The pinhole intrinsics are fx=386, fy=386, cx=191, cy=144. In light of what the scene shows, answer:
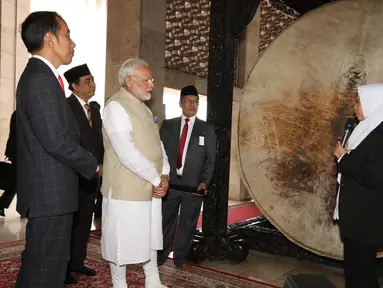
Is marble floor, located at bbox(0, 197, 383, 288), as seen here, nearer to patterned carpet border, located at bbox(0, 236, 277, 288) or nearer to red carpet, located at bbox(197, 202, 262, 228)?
patterned carpet border, located at bbox(0, 236, 277, 288)

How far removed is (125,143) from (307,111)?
148 cm

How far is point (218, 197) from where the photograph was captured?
3250 millimetres

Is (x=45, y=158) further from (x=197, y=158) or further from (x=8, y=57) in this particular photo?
(x=8, y=57)

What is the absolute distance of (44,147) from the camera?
152cm

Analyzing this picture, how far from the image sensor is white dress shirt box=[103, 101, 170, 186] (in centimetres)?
202

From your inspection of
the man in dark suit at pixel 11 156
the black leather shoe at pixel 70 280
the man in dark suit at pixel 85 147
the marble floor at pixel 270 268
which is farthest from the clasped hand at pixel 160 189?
the man in dark suit at pixel 11 156

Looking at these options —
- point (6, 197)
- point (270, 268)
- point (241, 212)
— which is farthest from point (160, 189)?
point (241, 212)

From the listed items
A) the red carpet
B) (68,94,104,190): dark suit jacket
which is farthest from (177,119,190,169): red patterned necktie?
the red carpet

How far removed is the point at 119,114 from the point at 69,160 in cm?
56

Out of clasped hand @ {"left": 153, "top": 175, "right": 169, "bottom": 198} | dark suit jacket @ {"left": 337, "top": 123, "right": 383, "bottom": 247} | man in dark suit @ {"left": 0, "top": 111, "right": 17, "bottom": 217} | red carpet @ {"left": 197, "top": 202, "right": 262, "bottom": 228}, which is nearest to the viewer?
A: dark suit jacket @ {"left": 337, "top": 123, "right": 383, "bottom": 247}

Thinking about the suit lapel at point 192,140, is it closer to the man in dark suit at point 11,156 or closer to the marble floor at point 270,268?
the marble floor at point 270,268

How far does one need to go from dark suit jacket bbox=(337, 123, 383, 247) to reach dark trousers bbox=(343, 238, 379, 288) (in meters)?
0.04

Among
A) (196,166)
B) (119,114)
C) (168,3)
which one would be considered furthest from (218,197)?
(168,3)

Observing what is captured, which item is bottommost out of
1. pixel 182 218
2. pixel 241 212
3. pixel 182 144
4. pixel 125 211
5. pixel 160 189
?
pixel 241 212
